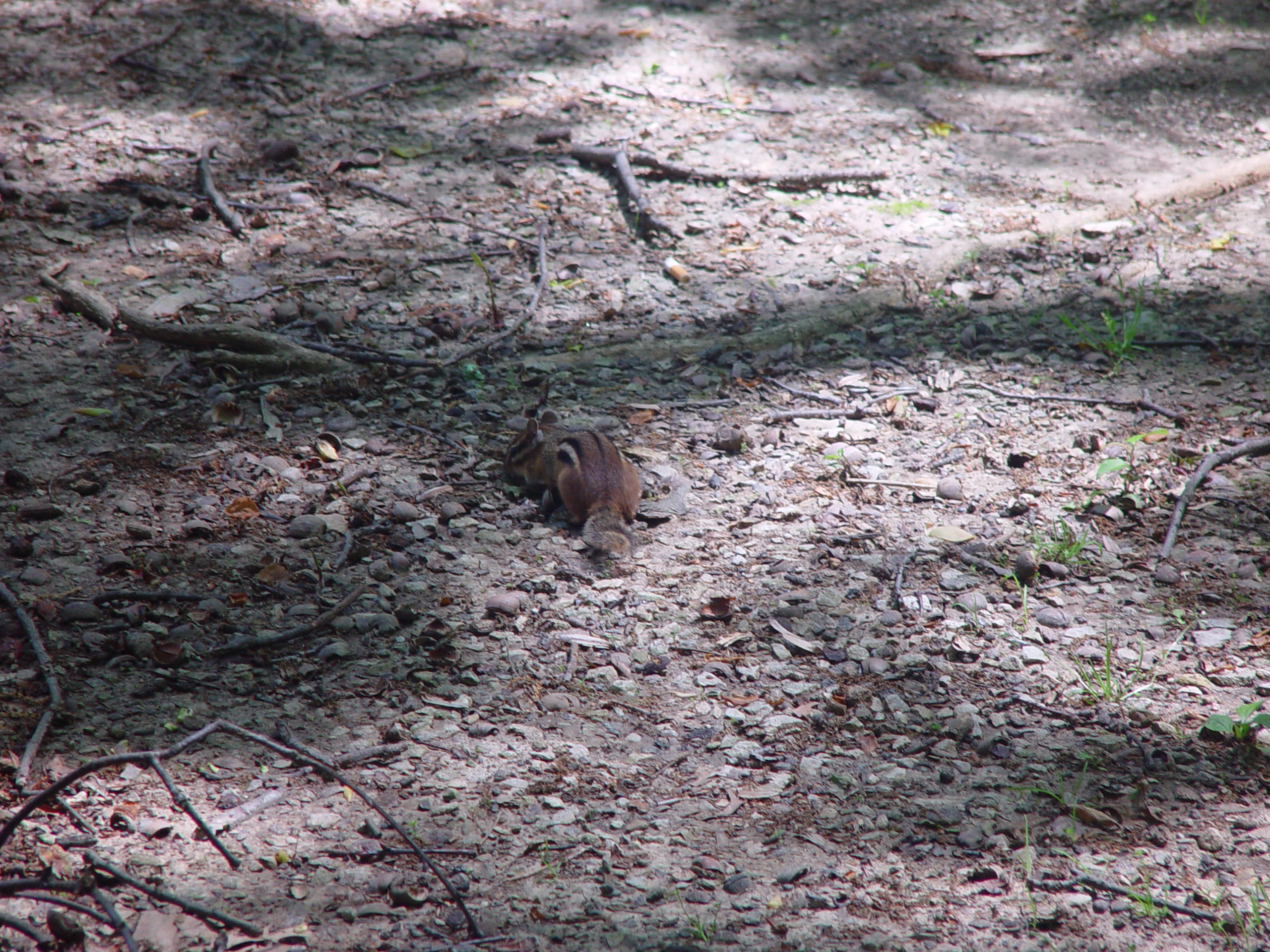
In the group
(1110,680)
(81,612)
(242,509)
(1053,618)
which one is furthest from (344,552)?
(1110,680)

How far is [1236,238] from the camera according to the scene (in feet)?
18.6

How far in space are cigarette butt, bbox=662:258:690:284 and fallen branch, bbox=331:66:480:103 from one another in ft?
8.72

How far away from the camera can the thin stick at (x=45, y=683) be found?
8.24 feet

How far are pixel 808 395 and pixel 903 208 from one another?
2.04 m

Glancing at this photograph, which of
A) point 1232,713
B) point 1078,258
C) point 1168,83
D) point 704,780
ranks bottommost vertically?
point 704,780

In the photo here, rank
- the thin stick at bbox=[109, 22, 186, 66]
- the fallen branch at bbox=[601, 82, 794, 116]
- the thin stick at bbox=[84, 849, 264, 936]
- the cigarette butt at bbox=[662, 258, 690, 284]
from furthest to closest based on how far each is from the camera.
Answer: the fallen branch at bbox=[601, 82, 794, 116] < the thin stick at bbox=[109, 22, 186, 66] < the cigarette butt at bbox=[662, 258, 690, 284] < the thin stick at bbox=[84, 849, 264, 936]

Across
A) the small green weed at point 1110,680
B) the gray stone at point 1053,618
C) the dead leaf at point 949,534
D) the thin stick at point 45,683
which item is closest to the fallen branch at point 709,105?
the dead leaf at point 949,534

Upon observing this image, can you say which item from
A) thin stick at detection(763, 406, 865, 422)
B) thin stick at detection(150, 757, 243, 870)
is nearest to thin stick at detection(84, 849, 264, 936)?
thin stick at detection(150, 757, 243, 870)

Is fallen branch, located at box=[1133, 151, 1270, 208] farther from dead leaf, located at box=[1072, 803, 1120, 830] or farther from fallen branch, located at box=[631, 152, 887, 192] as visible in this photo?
dead leaf, located at box=[1072, 803, 1120, 830]

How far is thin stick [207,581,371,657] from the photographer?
307cm

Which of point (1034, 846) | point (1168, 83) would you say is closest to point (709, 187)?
point (1168, 83)

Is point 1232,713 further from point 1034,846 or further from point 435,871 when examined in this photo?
point 435,871

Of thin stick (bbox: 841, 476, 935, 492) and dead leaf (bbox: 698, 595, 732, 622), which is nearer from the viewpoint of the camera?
dead leaf (bbox: 698, 595, 732, 622)

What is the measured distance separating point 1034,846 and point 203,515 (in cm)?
301
